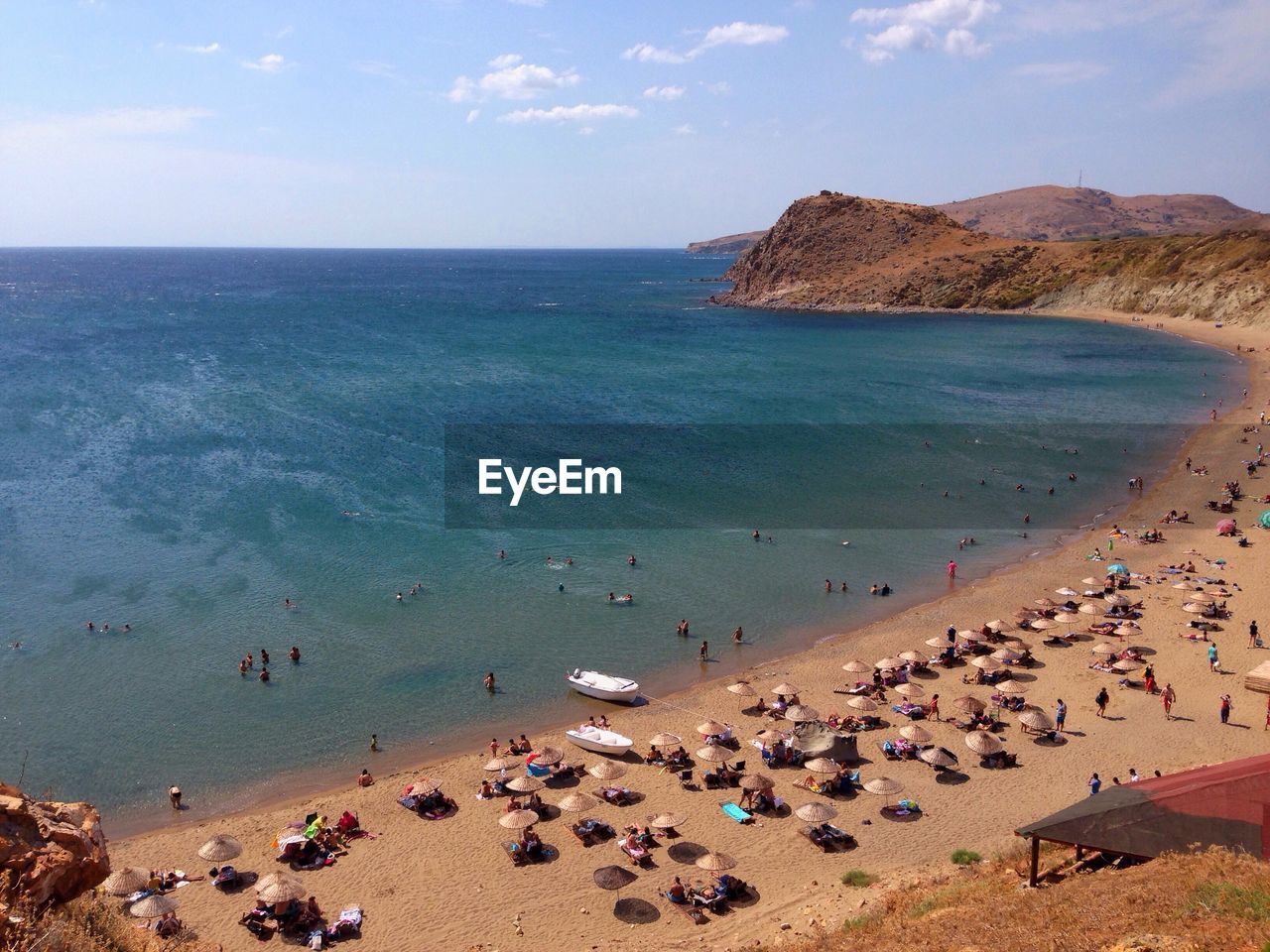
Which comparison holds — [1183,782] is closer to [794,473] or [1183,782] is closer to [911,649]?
[911,649]

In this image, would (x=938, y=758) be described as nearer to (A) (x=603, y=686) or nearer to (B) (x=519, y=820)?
(A) (x=603, y=686)

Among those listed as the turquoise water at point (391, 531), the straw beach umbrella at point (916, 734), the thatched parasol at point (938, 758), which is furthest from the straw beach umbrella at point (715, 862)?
the turquoise water at point (391, 531)

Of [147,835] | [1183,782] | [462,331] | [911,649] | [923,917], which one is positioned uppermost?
[462,331]

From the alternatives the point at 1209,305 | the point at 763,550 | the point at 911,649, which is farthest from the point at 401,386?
the point at 1209,305

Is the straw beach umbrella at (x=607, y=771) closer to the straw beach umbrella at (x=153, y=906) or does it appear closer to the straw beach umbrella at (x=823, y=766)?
the straw beach umbrella at (x=823, y=766)

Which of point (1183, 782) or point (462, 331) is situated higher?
point (462, 331)

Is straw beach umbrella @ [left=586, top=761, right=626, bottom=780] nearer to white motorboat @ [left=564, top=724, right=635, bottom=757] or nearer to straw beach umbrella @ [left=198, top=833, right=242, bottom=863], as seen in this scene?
white motorboat @ [left=564, top=724, right=635, bottom=757]
